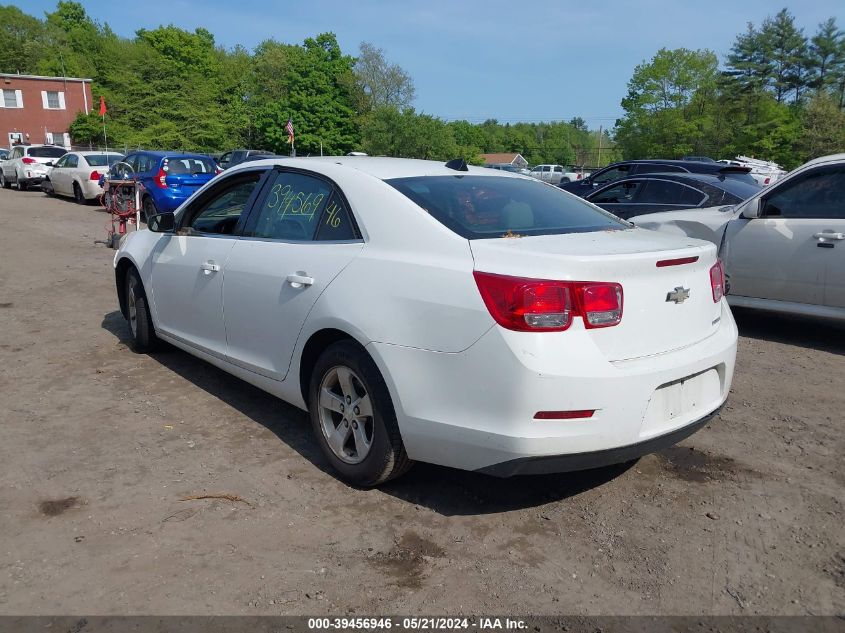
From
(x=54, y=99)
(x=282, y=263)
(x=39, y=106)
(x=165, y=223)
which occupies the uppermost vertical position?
(x=54, y=99)

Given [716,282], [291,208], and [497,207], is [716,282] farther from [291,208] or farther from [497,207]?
[291,208]

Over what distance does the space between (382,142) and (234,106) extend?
53.0 feet

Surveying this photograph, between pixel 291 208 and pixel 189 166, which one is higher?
pixel 189 166

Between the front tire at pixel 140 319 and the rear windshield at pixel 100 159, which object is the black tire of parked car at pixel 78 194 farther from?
the front tire at pixel 140 319

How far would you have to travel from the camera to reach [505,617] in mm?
2627

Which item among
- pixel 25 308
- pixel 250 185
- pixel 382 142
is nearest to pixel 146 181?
pixel 25 308

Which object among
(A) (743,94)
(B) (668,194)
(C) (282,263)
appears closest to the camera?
(C) (282,263)

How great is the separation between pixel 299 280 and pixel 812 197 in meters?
5.28

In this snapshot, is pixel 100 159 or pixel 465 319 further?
pixel 100 159

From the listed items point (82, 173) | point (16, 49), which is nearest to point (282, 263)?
point (82, 173)

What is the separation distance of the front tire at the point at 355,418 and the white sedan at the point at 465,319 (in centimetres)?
1

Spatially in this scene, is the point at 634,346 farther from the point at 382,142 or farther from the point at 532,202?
the point at 382,142

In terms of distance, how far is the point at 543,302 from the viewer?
2.88 meters

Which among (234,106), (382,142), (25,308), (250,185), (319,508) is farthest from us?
(234,106)
